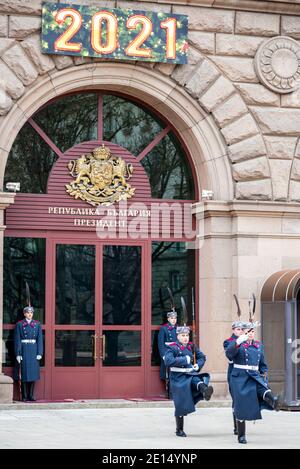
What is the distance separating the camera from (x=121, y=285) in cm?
2056

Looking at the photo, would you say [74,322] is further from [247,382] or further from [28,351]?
[247,382]

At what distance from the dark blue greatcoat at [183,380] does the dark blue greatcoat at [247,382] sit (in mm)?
569

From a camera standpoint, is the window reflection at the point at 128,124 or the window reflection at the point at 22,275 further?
the window reflection at the point at 128,124

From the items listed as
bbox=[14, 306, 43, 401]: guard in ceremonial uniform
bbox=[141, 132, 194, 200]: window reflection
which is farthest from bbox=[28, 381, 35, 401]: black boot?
bbox=[141, 132, 194, 200]: window reflection

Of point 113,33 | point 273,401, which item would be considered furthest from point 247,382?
point 113,33

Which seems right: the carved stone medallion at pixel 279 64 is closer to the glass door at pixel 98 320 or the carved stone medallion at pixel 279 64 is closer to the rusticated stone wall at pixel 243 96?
the rusticated stone wall at pixel 243 96

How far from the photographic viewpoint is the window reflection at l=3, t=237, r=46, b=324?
19859mm

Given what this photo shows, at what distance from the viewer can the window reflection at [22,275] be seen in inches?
782

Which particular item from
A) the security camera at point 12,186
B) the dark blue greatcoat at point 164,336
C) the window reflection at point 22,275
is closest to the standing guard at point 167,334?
the dark blue greatcoat at point 164,336

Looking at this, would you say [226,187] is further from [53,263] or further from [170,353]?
[170,353]

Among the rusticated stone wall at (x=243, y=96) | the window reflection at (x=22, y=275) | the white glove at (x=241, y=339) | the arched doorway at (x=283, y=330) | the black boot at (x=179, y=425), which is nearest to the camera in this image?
the white glove at (x=241, y=339)

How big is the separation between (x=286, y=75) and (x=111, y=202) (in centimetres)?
410

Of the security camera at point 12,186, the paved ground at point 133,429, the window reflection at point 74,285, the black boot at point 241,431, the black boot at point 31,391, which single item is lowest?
the paved ground at point 133,429

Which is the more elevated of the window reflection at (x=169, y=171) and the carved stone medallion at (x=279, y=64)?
the carved stone medallion at (x=279, y=64)
